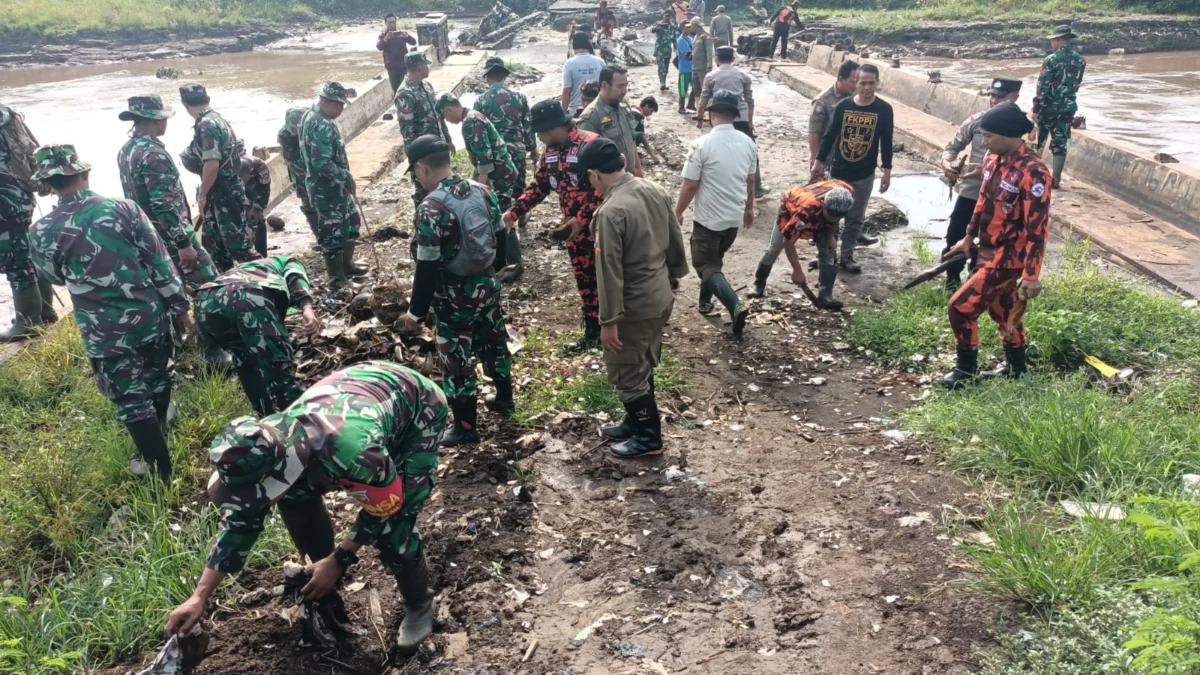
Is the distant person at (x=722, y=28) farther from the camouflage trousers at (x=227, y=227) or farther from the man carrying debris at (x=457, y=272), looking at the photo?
the man carrying debris at (x=457, y=272)

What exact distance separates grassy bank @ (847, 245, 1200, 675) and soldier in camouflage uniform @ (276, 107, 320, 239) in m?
4.82

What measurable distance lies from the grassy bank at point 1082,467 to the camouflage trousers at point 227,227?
5022 mm

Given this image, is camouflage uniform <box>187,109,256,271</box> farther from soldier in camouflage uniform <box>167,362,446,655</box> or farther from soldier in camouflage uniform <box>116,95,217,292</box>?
soldier in camouflage uniform <box>167,362,446,655</box>

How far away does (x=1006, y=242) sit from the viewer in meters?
4.53

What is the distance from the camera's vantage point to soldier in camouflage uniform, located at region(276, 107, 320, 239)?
276 inches

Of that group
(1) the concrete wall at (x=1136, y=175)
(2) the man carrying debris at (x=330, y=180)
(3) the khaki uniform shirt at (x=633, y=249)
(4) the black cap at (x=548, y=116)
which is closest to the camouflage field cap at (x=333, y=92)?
(2) the man carrying debris at (x=330, y=180)

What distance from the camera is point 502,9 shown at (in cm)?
3130

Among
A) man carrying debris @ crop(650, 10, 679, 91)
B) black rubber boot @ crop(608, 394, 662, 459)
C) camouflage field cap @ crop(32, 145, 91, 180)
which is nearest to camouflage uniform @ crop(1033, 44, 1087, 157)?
black rubber boot @ crop(608, 394, 662, 459)

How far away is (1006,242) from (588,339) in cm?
283

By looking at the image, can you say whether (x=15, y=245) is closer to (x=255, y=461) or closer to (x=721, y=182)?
(x=255, y=461)

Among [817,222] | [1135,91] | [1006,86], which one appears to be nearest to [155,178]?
[817,222]

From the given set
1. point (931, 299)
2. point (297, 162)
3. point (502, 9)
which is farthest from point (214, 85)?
point (931, 299)

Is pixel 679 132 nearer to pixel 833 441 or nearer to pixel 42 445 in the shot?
pixel 833 441

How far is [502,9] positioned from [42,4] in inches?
797
